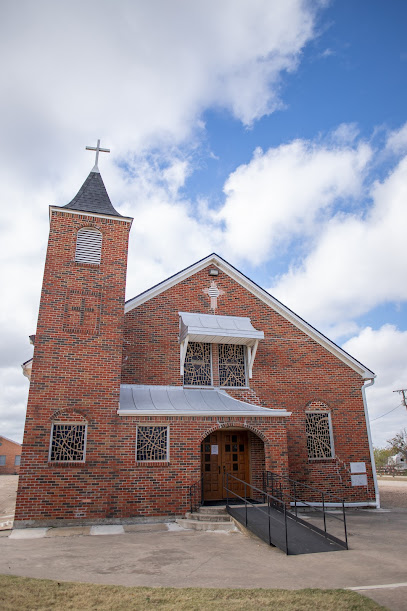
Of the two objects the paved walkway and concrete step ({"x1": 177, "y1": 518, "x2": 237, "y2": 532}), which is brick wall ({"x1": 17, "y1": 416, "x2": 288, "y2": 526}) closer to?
the paved walkway

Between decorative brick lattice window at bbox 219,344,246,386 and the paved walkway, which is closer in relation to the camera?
the paved walkway

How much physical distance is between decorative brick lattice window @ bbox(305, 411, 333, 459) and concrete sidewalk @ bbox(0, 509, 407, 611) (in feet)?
13.0

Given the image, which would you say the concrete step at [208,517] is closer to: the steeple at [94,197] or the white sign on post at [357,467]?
the white sign on post at [357,467]

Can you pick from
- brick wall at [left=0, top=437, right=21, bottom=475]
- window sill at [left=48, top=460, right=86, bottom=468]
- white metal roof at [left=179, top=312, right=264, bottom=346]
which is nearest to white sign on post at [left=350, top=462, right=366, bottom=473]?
white metal roof at [left=179, top=312, right=264, bottom=346]

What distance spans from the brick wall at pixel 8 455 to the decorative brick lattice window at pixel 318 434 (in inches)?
1607

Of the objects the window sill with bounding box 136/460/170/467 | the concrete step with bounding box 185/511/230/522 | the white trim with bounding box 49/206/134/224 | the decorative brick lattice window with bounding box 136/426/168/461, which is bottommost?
the concrete step with bounding box 185/511/230/522

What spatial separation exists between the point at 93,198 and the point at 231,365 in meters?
6.68

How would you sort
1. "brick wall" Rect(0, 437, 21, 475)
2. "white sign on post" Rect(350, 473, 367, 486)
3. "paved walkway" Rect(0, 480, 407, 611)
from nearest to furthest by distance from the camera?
"paved walkway" Rect(0, 480, 407, 611)
"white sign on post" Rect(350, 473, 367, 486)
"brick wall" Rect(0, 437, 21, 475)

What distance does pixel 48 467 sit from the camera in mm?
10414

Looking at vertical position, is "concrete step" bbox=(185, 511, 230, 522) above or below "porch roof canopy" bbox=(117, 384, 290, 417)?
below

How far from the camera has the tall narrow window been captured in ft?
40.8

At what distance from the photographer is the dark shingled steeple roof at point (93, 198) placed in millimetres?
13047

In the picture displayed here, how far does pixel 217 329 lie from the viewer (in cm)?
1312

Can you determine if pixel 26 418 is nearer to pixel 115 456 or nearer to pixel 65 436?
pixel 65 436
